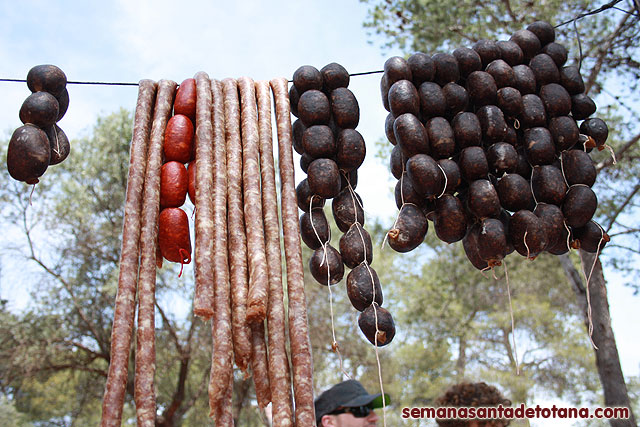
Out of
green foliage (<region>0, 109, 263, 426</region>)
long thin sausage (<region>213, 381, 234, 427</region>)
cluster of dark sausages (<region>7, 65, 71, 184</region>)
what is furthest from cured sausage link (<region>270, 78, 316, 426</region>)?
green foliage (<region>0, 109, 263, 426</region>)

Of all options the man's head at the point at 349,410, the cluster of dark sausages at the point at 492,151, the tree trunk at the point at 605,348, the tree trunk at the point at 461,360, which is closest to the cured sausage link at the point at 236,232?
the cluster of dark sausages at the point at 492,151

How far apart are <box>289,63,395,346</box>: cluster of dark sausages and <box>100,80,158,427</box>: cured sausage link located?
67 centimetres

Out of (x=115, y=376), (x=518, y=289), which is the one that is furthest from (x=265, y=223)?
(x=518, y=289)

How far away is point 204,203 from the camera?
2105 millimetres

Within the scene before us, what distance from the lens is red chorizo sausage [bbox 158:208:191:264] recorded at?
2.16m

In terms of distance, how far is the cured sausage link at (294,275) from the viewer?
72.3 inches

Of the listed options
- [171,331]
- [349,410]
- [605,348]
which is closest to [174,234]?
[349,410]

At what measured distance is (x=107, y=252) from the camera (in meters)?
9.54

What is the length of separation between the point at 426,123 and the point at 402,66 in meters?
0.28

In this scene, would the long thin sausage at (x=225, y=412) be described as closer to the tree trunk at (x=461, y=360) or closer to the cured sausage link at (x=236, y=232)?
the cured sausage link at (x=236, y=232)

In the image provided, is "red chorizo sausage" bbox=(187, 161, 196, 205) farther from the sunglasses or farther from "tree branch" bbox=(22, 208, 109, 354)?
"tree branch" bbox=(22, 208, 109, 354)

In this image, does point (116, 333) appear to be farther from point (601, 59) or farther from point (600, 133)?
point (601, 59)

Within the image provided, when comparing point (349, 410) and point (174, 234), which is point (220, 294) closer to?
point (174, 234)

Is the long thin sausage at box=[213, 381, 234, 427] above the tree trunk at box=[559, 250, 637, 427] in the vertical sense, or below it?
below
